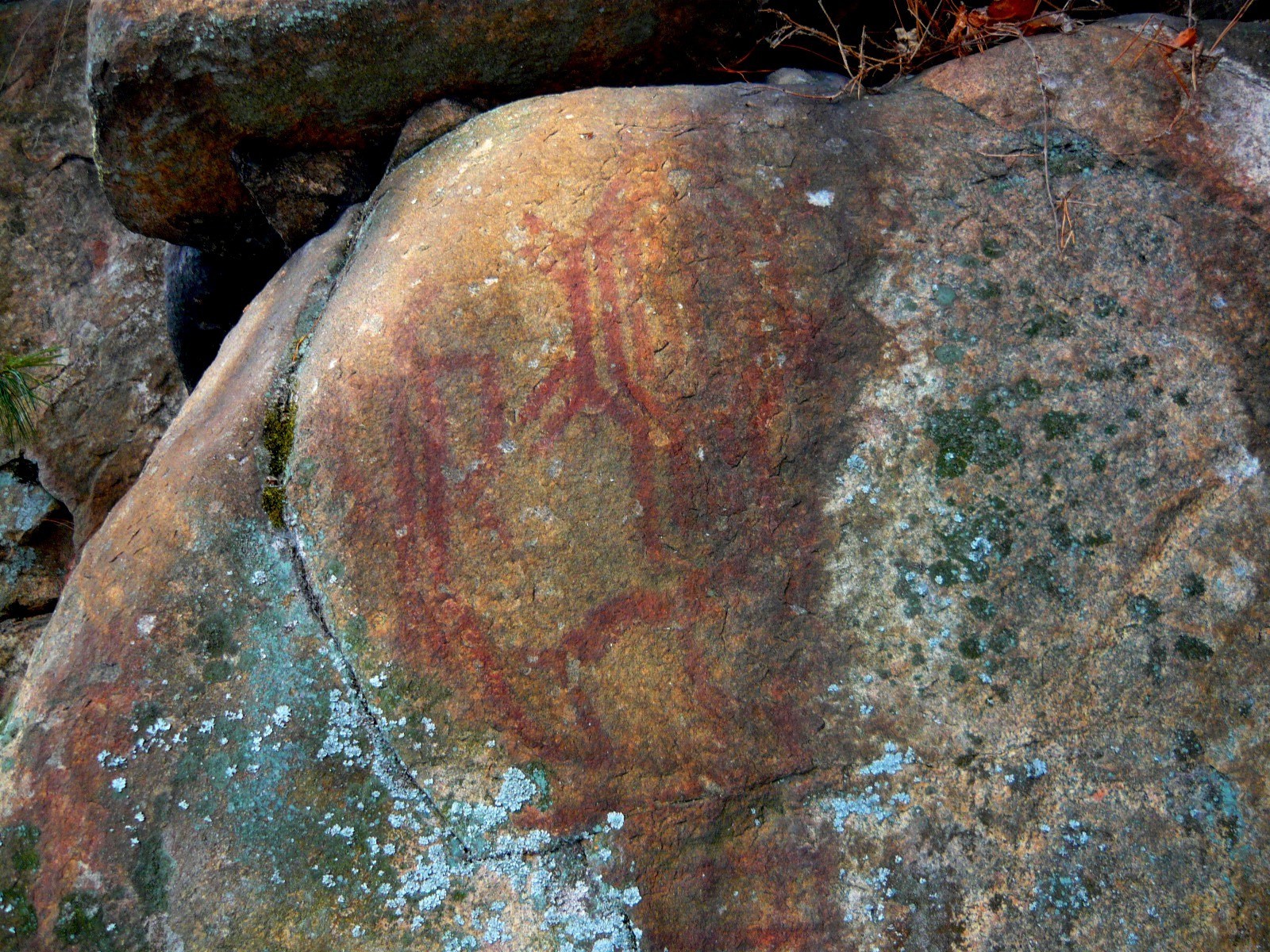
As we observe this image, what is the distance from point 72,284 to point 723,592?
2.36 m

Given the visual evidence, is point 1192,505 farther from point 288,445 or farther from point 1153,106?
point 288,445

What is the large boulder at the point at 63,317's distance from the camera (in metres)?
2.54

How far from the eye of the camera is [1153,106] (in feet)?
5.04

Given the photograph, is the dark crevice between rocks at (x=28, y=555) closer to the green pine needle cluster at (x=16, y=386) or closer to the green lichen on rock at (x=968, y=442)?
the green pine needle cluster at (x=16, y=386)

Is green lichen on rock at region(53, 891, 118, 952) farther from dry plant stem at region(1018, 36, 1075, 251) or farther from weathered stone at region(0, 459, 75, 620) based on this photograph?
dry plant stem at region(1018, 36, 1075, 251)

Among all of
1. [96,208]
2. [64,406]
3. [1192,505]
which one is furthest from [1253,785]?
[96,208]

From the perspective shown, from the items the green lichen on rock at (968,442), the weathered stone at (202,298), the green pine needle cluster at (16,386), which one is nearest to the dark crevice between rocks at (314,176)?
Answer: the weathered stone at (202,298)

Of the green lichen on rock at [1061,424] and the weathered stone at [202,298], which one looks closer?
the green lichen on rock at [1061,424]

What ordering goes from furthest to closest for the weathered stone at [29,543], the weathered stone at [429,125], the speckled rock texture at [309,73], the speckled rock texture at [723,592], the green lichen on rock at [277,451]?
1. the weathered stone at [29,543]
2. the weathered stone at [429,125]
3. the speckled rock texture at [309,73]
4. the green lichen on rock at [277,451]
5. the speckled rock texture at [723,592]

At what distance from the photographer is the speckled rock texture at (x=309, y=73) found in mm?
1681

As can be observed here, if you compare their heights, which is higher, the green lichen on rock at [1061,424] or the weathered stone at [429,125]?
the weathered stone at [429,125]

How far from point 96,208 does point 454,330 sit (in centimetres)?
197

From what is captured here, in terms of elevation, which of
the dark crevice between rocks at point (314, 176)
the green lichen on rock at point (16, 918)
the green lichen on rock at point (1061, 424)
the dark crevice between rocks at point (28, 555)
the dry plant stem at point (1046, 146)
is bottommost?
the dark crevice between rocks at point (28, 555)


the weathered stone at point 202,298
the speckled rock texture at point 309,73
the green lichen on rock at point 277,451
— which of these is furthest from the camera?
the weathered stone at point 202,298
